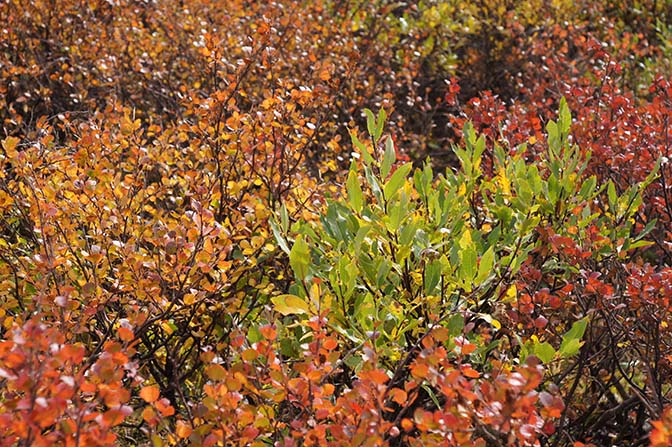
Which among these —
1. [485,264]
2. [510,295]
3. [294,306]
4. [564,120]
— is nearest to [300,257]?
[294,306]

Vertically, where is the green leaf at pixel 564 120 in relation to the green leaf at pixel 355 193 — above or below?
above

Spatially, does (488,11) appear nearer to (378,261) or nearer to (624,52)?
(624,52)

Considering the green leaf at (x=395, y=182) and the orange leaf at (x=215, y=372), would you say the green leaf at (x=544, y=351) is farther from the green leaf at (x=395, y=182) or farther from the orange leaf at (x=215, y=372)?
the orange leaf at (x=215, y=372)

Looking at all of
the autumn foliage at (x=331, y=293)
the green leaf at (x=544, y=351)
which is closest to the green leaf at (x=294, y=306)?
the autumn foliage at (x=331, y=293)

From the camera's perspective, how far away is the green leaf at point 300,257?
7.15 ft

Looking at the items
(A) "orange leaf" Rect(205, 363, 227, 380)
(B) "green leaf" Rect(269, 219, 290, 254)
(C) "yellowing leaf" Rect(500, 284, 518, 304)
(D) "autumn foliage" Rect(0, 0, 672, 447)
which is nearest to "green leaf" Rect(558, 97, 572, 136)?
(D) "autumn foliage" Rect(0, 0, 672, 447)

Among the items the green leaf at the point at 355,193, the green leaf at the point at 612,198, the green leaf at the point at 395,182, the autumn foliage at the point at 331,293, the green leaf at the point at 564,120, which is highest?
the green leaf at the point at 564,120

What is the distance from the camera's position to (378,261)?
2.33m

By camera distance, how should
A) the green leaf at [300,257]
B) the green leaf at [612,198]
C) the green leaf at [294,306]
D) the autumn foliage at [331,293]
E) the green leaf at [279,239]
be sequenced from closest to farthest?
the autumn foliage at [331,293] → the green leaf at [294,306] → the green leaf at [300,257] → the green leaf at [279,239] → the green leaf at [612,198]

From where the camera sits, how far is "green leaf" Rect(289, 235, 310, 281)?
85.8 inches

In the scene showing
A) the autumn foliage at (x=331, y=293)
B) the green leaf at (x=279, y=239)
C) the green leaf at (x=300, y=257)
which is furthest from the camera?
the green leaf at (x=279, y=239)

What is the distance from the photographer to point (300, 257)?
7.19 ft

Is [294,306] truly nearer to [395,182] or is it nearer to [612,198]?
[395,182]

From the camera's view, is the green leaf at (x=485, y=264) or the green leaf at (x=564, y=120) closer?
the green leaf at (x=485, y=264)
